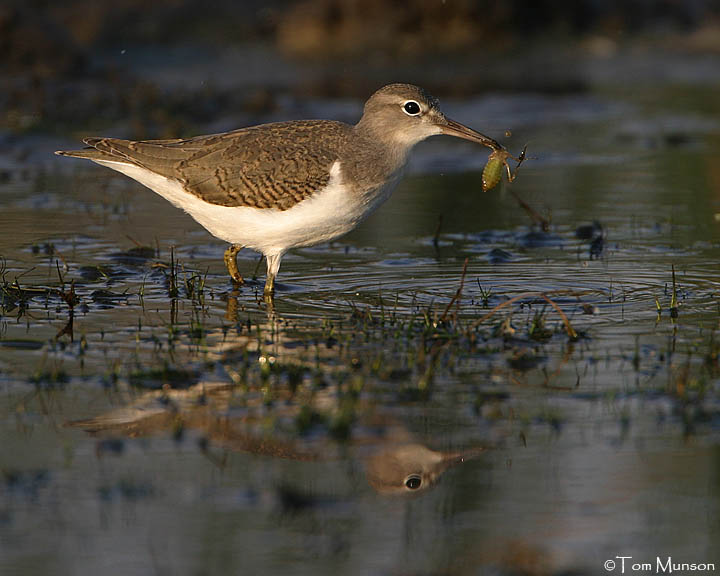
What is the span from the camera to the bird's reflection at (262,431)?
229 inches

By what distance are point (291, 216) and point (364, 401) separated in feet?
9.26

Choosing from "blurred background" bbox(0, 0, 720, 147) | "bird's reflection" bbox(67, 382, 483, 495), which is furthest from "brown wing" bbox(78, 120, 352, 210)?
"blurred background" bbox(0, 0, 720, 147)

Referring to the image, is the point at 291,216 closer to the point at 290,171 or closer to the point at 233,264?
the point at 290,171

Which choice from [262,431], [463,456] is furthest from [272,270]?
[463,456]

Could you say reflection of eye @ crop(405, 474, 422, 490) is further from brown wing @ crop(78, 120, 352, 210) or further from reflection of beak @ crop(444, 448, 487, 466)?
brown wing @ crop(78, 120, 352, 210)

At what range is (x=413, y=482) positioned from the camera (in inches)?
225

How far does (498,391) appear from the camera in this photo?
687cm

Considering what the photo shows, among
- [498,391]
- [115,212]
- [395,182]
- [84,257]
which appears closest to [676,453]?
[498,391]

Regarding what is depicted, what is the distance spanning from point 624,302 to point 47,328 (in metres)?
4.35

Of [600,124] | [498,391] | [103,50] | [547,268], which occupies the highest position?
[103,50]

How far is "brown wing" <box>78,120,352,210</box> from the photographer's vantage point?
9195 mm

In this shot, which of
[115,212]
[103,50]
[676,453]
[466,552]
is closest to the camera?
[466,552]

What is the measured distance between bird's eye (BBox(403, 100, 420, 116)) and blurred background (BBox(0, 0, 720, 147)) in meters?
9.97

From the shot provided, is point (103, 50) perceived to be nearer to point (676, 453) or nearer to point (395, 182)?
point (395, 182)
